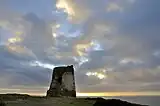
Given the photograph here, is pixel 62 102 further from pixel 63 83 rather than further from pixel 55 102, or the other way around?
pixel 63 83

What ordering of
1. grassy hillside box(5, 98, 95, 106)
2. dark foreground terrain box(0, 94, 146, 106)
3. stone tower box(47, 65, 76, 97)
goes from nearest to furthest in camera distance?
dark foreground terrain box(0, 94, 146, 106), grassy hillside box(5, 98, 95, 106), stone tower box(47, 65, 76, 97)

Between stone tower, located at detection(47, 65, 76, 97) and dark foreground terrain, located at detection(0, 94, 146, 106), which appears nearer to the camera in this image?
dark foreground terrain, located at detection(0, 94, 146, 106)

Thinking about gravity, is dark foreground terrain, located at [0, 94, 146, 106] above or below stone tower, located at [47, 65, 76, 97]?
below

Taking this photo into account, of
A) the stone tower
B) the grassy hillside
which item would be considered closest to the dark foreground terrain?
the grassy hillside

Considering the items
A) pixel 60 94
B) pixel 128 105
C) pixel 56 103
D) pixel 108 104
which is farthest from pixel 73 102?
pixel 60 94

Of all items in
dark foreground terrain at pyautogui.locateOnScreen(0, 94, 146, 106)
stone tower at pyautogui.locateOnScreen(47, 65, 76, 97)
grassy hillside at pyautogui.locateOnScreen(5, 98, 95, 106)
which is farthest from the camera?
stone tower at pyautogui.locateOnScreen(47, 65, 76, 97)

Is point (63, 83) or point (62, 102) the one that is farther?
point (63, 83)

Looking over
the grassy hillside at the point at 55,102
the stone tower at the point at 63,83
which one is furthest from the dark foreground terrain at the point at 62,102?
the stone tower at the point at 63,83

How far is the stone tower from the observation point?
35531 mm

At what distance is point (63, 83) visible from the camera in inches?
Result: 1414

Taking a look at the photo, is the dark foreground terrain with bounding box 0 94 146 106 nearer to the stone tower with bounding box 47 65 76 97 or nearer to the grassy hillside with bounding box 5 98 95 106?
the grassy hillside with bounding box 5 98 95 106

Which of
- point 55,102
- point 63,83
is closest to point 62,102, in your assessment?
point 55,102

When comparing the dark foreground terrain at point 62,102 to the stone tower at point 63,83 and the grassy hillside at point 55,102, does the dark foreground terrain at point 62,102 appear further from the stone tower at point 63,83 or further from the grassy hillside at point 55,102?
the stone tower at point 63,83

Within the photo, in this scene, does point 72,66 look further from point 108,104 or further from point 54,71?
point 108,104
